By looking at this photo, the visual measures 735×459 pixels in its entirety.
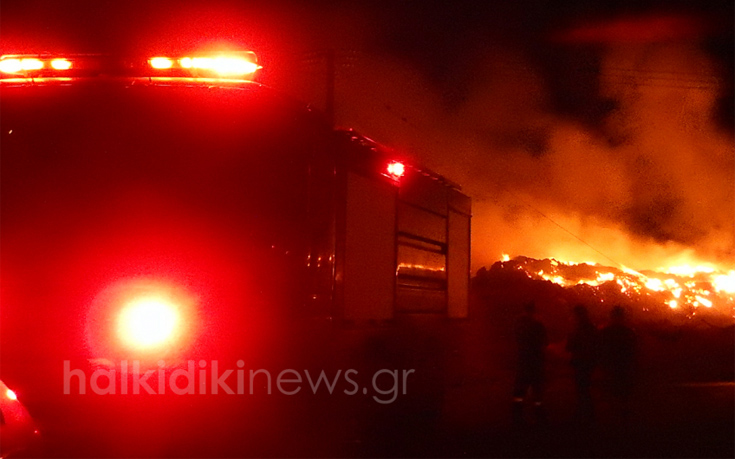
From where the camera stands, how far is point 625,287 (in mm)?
29391

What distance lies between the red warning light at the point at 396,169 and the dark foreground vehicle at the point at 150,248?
105 inches

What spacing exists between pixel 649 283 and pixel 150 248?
24.7 m

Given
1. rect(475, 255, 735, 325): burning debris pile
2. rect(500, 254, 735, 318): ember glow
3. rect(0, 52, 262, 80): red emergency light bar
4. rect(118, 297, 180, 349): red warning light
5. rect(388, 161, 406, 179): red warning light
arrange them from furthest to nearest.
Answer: rect(500, 254, 735, 318): ember glow < rect(475, 255, 735, 325): burning debris pile < rect(388, 161, 406, 179): red warning light < rect(0, 52, 262, 80): red emergency light bar < rect(118, 297, 180, 349): red warning light

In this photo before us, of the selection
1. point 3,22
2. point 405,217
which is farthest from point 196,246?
point 3,22

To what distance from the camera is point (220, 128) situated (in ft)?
22.7

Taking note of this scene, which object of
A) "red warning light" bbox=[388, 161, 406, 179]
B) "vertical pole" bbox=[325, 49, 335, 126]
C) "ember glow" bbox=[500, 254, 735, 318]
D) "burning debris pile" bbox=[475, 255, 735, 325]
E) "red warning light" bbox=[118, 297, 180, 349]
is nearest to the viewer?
"red warning light" bbox=[118, 297, 180, 349]

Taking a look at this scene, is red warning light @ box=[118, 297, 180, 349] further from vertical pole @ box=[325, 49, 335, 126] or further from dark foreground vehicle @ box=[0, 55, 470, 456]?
vertical pole @ box=[325, 49, 335, 126]

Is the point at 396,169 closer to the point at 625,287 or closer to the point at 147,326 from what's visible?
the point at 147,326

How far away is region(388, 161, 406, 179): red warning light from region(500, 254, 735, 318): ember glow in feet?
60.4

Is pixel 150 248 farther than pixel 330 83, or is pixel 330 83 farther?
pixel 330 83

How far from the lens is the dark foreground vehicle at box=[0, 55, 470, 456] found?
6.75 metres

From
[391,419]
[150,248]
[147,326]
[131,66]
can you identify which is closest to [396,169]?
[391,419]

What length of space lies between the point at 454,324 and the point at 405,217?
256cm

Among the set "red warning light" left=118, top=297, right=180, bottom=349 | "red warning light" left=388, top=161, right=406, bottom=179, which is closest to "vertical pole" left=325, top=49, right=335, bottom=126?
"red warning light" left=388, top=161, right=406, bottom=179
